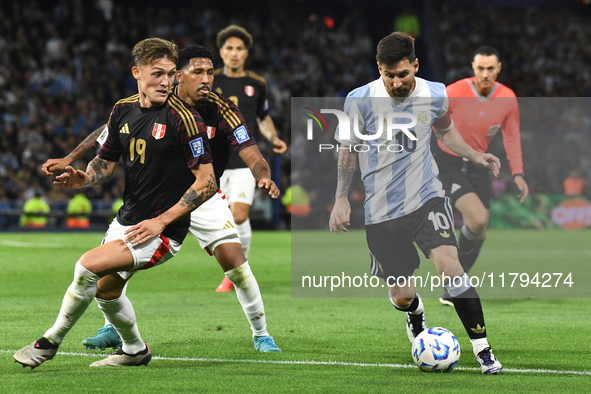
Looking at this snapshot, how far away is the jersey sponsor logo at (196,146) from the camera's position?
4.75 meters

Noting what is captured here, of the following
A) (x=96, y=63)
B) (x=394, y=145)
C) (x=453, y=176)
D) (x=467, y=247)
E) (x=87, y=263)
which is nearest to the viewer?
(x=87, y=263)

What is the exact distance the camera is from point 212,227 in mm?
5793

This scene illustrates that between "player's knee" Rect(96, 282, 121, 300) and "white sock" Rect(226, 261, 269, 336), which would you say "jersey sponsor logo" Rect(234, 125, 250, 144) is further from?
"player's knee" Rect(96, 282, 121, 300)

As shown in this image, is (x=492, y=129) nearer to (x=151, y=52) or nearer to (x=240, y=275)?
(x=240, y=275)

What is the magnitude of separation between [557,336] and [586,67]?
26447 millimetres

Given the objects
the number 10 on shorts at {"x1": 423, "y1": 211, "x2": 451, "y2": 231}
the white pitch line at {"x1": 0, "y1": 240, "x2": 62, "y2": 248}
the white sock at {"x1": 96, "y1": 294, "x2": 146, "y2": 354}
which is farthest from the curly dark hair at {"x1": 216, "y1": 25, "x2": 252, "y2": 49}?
the white pitch line at {"x1": 0, "y1": 240, "x2": 62, "y2": 248}

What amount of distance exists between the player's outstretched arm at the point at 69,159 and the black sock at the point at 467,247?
166 inches

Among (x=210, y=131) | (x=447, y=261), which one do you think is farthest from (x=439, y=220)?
(x=210, y=131)

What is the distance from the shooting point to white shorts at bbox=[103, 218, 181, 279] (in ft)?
15.3

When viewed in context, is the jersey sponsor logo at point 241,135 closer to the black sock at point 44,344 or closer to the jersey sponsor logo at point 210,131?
the jersey sponsor logo at point 210,131

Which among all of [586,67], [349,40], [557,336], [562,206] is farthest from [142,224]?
[586,67]

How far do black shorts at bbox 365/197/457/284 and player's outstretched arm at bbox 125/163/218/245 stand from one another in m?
1.30

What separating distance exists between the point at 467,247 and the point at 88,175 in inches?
179

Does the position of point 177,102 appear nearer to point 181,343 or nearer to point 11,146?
point 181,343
